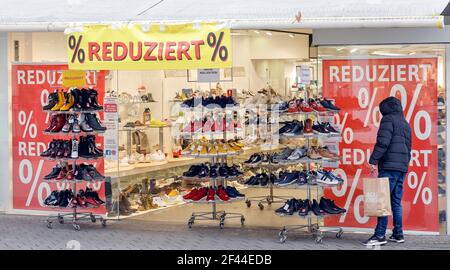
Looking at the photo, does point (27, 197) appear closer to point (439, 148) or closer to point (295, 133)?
point (295, 133)

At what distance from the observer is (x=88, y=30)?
1045 cm

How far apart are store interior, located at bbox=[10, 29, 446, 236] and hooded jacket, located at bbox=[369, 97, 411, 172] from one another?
2.70 ft

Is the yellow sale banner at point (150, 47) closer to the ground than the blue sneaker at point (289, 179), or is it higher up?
higher up

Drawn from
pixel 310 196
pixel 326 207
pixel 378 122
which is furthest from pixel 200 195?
pixel 378 122

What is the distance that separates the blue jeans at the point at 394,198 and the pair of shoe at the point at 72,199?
3.88 meters

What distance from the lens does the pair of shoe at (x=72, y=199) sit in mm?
11609

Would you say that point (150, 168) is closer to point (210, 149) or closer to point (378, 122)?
point (210, 149)

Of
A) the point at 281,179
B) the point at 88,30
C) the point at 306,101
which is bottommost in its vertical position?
the point at 281,179

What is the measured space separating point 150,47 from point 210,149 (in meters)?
2.13

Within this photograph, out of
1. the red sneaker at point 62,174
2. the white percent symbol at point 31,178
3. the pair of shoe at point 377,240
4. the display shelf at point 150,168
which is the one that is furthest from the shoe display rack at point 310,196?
the white percent symbol at point 31,178

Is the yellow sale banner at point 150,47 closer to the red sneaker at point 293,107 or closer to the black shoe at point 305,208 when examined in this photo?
the red sneaker at point 293,107

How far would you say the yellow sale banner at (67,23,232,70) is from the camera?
396 inches

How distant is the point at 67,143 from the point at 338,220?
12.5 feet

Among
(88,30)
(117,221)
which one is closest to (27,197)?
(117,221)
